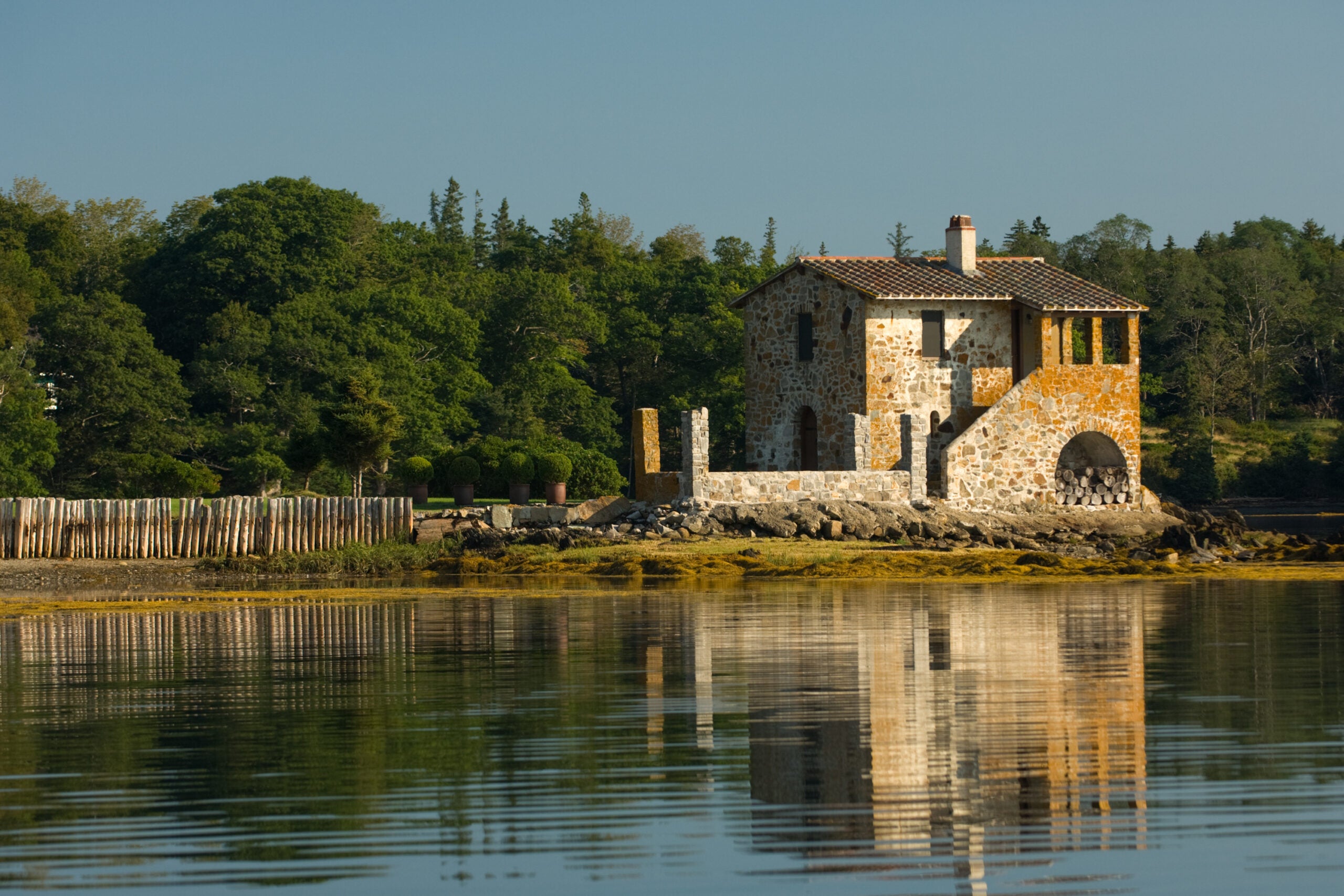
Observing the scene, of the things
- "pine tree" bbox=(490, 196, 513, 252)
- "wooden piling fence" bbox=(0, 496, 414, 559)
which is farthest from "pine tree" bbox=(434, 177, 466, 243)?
"wooden piling fence" bbox=(0, 496, 414, 559)

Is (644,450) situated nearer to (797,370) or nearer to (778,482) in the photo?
(778,482)

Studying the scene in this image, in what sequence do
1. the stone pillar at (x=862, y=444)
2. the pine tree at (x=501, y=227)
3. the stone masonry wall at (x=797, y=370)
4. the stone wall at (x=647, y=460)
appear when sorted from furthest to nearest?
the pine tree at (x=501, y=227)
the stone masonry wall at (x=797, y=370)
the stone pillar at (x=862, y=444)
the stone wall at (x=647, y=460)

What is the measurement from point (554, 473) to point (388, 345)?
15.1 m

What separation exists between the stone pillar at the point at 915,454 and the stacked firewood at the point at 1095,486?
16.7 ft

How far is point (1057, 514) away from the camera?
135 feet

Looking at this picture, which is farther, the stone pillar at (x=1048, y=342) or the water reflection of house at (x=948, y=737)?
the stone pillar at (x=1048, y=342)

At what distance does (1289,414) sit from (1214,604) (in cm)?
5106

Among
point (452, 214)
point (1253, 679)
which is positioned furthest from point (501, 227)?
point (1253, 679)

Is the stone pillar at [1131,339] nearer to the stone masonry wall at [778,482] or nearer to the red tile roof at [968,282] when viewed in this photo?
the red tile roof at [968,282]

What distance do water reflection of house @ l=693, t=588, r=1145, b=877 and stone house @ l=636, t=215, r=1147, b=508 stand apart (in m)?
22.7

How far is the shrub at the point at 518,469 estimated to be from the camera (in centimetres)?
4153

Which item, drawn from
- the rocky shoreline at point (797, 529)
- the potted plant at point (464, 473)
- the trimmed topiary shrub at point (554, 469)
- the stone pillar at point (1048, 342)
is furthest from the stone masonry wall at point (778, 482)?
the stone pillar at point (1048, 342)

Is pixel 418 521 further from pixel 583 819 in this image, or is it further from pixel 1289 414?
pixel 1289 414

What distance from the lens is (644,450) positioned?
38.8 m
